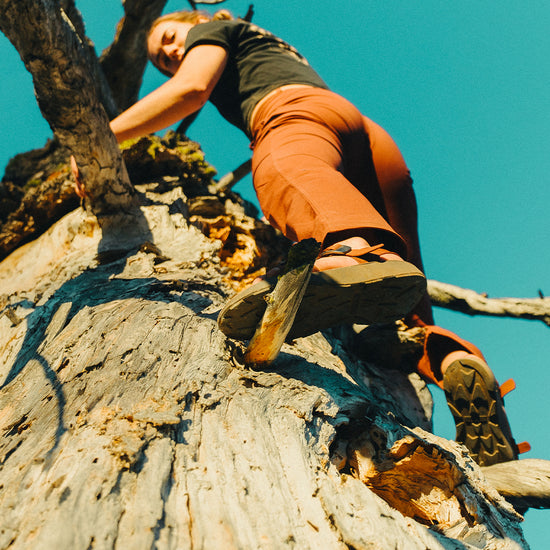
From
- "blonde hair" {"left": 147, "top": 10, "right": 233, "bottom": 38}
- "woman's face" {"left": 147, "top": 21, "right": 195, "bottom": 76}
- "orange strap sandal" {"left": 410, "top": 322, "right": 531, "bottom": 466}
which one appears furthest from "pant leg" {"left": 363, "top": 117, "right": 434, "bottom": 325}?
"blonde hair" {"left": 147, "top": 10, "right": 233, "bottom": 38}

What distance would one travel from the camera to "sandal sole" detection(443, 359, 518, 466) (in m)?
1.90

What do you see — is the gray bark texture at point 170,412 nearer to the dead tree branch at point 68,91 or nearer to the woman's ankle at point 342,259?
the dead tree branch at point 68,91

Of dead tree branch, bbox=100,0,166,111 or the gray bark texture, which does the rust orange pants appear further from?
dead tree branch, bbox=100,0,166,111

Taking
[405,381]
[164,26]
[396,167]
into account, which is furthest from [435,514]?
[164,26]

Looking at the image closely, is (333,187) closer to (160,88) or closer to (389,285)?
(389,285)

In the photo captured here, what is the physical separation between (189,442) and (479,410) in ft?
4.71

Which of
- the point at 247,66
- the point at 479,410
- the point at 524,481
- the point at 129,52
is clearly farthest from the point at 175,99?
the point at 129,52

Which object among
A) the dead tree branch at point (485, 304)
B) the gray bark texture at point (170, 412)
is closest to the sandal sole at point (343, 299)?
the gray bark texture at point (170, 412)

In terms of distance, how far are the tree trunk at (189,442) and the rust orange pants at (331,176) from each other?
454mm

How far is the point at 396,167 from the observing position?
234 centimetres

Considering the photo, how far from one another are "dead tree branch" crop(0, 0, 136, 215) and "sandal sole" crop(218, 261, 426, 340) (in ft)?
4.38

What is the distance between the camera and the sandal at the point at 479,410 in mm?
1897

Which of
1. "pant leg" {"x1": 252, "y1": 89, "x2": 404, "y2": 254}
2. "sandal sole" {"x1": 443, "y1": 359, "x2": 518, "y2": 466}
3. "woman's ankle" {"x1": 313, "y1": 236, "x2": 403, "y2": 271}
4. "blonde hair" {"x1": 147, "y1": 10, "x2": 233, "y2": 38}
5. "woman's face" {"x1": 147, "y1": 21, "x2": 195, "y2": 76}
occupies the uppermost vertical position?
"blonde hair" {"x1": 147, "y1": 10, "x2": 233, "y2": 38}

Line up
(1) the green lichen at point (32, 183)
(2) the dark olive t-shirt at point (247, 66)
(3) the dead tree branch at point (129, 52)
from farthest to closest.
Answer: (3) the dead tree branch at point (129, 52) → (1) the green lichen at point (32, 183) → (2) the dark olive t-shirt at point (247, 66)
